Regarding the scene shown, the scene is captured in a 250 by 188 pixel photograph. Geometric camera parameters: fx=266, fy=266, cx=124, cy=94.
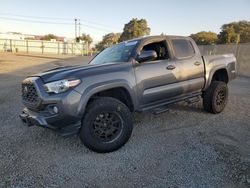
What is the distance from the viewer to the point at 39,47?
2402 inches

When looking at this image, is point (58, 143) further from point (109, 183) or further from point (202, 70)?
point (202, 70)

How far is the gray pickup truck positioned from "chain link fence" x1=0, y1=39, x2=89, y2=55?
55671 mm

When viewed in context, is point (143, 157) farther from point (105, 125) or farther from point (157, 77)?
point (157, 77)

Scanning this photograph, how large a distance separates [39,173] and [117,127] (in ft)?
4.53

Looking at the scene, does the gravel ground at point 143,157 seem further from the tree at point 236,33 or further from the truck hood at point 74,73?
the tree at point 236,33

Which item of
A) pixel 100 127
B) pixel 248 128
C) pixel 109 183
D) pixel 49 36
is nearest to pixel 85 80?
pixel 100 127

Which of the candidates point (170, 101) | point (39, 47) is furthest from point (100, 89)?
point (39, 47)

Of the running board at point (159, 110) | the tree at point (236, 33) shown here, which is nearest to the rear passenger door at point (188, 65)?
the running board at point (159, 110)

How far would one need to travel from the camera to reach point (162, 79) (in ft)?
16.3

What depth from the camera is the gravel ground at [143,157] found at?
11.1ft

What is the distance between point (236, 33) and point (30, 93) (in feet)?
203

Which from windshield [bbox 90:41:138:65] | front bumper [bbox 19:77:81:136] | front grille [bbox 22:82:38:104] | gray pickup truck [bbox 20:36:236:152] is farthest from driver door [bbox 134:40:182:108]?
front grille [bbox 22:82:38:104]

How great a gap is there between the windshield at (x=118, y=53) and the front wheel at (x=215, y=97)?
7.51 ft

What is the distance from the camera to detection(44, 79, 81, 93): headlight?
386 centimetres
